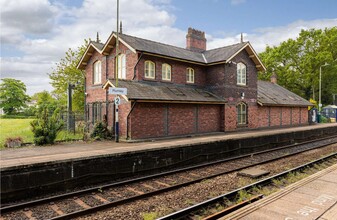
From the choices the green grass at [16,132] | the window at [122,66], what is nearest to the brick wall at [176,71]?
the window at [122,66]

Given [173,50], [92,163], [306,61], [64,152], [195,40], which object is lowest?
[92,163]

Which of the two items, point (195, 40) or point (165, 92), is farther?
point (195, 40)

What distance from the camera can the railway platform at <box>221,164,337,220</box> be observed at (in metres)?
5.24

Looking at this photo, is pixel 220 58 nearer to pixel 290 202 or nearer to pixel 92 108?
pixel 92 108

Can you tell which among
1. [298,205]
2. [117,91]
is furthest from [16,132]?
[298,205]

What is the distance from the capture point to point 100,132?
16.1m

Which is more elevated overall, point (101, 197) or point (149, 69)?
point (149, 69)

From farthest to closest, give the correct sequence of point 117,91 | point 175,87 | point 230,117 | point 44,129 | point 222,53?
point 222,53 < point 230,117 < point 175,87 < point 44,129 < point 117,91

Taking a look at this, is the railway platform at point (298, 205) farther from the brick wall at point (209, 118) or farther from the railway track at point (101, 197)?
the brick wall at point (209, 118)

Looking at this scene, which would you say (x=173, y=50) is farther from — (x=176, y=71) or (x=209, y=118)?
(x=209, y=118)

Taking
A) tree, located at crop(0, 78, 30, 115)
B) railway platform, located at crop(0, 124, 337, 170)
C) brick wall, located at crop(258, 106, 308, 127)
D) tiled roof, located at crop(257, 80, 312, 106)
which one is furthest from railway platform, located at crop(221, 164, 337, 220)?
tree, located at crop(0, 78, 30, 115)

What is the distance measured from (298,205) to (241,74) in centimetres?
1737

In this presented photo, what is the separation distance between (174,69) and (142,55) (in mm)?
3094

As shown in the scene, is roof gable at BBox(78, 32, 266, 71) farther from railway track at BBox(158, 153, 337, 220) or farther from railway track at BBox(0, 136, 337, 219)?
railway track at BBox(158, 153, 337, 220)
